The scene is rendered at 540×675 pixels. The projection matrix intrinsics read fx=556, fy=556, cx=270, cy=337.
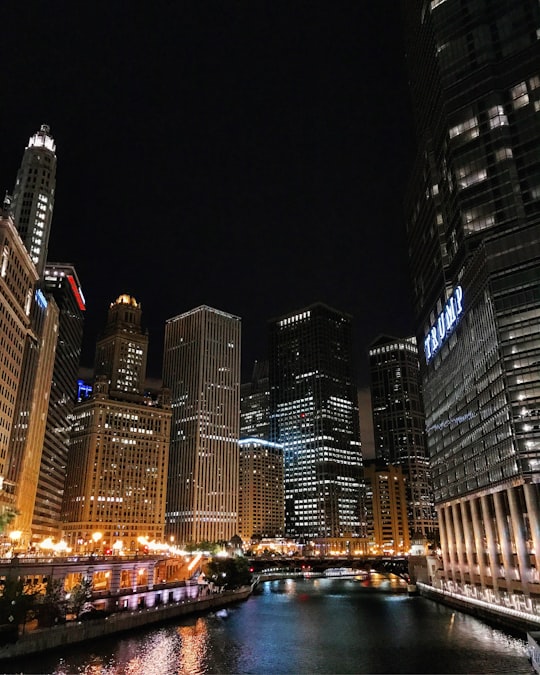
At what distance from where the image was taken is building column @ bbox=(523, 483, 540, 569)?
90.9 metres

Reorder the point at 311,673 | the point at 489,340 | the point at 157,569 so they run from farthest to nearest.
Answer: the point at 157,569
the point at 489,340
the point at 311,673

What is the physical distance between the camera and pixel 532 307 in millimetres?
102750

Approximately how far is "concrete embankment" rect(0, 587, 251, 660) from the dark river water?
1.31m

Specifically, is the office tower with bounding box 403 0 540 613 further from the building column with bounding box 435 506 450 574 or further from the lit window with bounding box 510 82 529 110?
the building column with bounding box 435 506 450 574

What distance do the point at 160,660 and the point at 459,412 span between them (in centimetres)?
9442

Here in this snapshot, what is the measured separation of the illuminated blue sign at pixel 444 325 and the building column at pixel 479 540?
42190 mm

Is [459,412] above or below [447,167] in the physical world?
below

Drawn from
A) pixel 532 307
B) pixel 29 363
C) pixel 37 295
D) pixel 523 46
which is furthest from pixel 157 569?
pixel 523 46

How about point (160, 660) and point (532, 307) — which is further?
point (532, 307)

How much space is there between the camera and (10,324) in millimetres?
128625

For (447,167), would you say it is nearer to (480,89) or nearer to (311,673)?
(480,89)

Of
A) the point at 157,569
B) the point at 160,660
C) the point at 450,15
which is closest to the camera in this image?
the point at 160,660

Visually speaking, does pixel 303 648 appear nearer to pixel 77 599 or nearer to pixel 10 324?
pixel 77 599

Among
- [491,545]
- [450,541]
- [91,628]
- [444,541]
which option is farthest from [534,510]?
[91,628]
